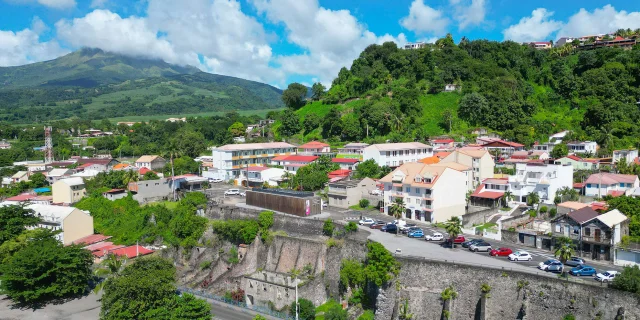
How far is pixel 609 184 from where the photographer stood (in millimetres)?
42250

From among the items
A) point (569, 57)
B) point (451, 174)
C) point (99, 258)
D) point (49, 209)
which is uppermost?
point (569, 57)

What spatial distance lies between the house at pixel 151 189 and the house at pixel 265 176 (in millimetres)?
10837

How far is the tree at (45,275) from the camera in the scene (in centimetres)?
3669

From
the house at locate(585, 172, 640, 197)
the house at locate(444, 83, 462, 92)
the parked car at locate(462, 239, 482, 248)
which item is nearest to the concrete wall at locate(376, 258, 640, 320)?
the parked car at locate(462, 239, 482, 248)

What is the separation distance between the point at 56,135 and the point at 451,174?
4549 inches

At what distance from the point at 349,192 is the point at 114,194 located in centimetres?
3080

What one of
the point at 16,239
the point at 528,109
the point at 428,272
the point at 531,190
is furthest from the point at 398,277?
the point at 528,109

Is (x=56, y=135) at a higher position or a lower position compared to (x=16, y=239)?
higher

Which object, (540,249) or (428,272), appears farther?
(540,249)

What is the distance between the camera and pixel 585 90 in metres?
79.4

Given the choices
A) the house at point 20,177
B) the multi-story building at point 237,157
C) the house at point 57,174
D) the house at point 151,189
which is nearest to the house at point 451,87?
the multi-story building at point 237,157

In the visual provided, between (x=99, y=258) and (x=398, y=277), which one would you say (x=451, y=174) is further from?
(x=99, y=258)

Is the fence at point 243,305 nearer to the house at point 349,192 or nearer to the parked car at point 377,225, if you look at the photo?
the parked car at point 377,225

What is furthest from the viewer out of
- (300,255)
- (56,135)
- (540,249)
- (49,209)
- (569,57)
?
(56,135)
